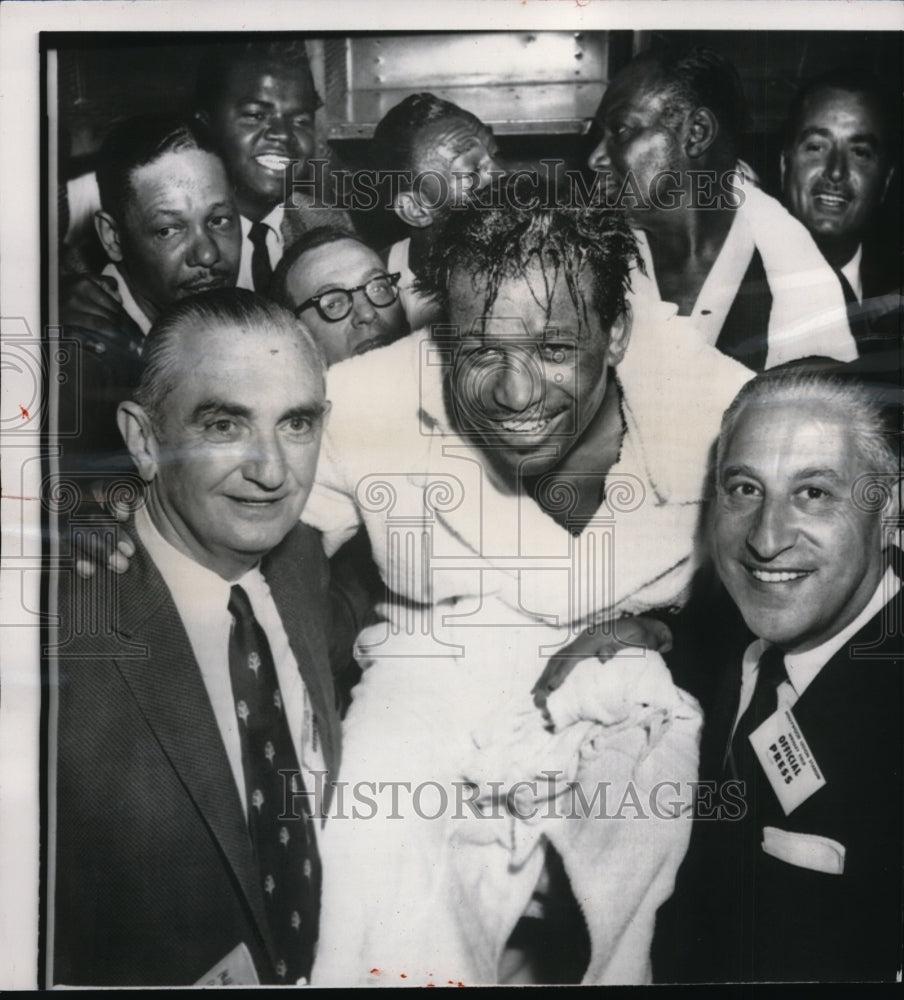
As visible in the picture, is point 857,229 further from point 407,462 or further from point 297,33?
point 297,33

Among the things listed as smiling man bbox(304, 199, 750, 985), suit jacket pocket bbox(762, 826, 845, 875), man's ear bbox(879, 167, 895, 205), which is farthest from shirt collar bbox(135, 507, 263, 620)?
man's ear bbox(879, 167, 895, 205)

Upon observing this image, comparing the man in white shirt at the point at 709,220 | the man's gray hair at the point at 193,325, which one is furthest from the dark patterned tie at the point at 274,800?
the man in white shirt at the point at 709,220

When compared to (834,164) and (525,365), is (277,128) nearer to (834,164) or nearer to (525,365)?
(525,365)

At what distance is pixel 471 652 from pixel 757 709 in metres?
0.52

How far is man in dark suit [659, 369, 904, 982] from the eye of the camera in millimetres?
1887

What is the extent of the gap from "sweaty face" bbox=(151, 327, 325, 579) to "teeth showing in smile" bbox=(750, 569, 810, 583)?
80cm

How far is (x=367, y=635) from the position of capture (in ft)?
6.17

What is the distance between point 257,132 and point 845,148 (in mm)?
1037

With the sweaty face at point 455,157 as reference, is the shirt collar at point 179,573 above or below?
below

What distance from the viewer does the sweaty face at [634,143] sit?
1889mm

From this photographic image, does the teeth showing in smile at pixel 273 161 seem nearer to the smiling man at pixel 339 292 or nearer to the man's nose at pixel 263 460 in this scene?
the smiling man at pixel 339 292

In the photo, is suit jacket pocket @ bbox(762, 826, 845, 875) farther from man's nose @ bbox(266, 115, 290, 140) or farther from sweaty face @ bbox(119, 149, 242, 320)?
man's nose @ bbox(266, 115, 290, 140)

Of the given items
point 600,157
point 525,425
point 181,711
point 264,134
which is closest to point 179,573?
point 181,711

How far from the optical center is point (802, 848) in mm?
1905
